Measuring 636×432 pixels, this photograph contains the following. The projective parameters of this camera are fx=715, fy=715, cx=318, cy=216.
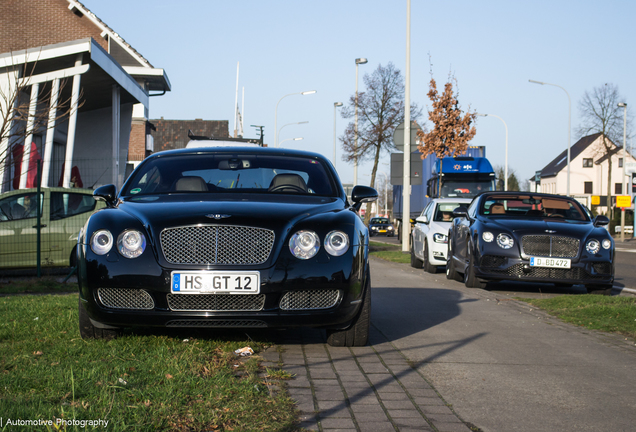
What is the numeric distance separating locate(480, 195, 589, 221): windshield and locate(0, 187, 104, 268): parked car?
7.10 m

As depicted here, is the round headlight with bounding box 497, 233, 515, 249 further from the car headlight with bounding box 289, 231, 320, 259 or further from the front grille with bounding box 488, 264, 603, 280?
the car headlight with bounding box 289, 231, 320, 259

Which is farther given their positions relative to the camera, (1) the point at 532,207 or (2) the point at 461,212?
(2) the point at 461,212

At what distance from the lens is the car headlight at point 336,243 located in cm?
503

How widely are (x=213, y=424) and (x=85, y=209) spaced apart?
1043cm

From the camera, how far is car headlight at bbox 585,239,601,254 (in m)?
10.1

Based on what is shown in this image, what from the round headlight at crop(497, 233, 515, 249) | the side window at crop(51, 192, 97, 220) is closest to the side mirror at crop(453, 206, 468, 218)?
the round headlight at crop(497, 233, 515, 249)

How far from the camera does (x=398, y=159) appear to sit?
22.0 meters

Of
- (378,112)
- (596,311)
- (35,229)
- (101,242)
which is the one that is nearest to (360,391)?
(101,242)

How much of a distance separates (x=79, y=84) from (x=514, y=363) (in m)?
19.8

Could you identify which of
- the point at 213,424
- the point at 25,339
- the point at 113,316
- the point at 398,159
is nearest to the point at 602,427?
the point at 213,424

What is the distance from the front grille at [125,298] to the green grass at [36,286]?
5430 millimetres

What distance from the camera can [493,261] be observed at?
10320mm

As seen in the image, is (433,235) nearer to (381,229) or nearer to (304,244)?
(304,244)

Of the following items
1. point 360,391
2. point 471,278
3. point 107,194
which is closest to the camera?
point 360,391
